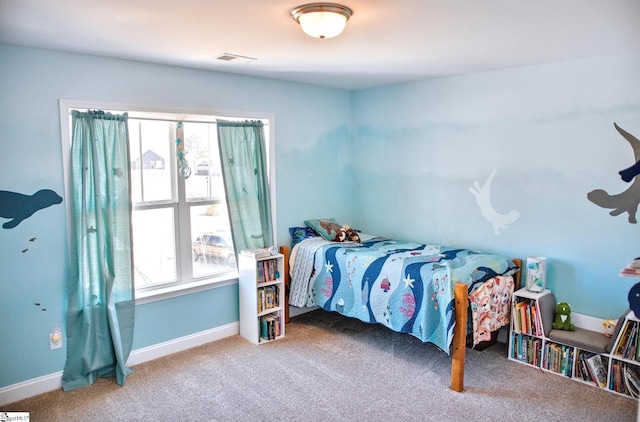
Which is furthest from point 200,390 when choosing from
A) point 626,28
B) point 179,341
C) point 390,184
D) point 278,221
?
point 626,28

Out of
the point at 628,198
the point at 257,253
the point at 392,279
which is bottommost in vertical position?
the point at 392,279

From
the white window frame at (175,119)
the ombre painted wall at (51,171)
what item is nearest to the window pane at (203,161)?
the white window frame at (175,119)

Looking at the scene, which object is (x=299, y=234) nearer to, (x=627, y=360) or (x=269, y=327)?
(x=269, y=327)

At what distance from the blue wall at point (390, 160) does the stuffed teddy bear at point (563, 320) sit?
142mm

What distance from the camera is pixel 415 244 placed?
4.27m

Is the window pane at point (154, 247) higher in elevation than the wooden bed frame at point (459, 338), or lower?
higher

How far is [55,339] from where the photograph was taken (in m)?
3.12

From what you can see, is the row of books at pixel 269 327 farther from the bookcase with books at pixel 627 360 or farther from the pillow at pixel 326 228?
the bookcase with books at pixel 627 360

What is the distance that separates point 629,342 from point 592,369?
0.32m

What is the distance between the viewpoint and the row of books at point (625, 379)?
2932 millimetres

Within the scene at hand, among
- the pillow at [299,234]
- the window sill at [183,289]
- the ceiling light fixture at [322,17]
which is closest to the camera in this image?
the ceiling light fixture at [322,17]

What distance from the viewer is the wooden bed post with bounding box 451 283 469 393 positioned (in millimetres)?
3059

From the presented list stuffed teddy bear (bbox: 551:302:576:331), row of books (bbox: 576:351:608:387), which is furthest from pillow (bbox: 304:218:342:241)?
row of books (bbox: 576:351:608:387)

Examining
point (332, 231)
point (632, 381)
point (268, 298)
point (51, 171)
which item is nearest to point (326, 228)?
point (332, 231)
